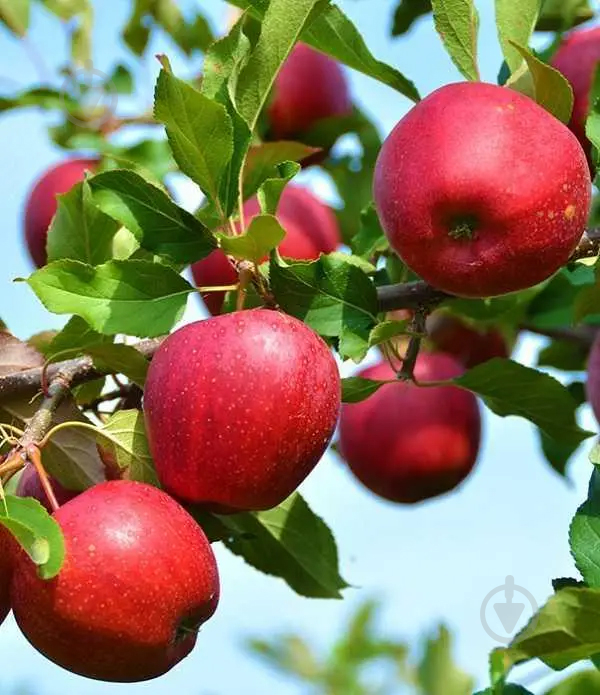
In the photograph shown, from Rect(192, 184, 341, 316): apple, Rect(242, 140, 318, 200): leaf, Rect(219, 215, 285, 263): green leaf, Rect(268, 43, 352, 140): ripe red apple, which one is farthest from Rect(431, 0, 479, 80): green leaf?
Rect(268, 43, 352, 140): ripe red apple

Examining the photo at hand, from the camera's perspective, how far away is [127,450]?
141 centimetres

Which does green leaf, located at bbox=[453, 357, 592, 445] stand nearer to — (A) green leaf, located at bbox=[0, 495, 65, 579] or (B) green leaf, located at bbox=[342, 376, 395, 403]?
(B) green leaf, located at bbox=[342, 376, 395, 403]

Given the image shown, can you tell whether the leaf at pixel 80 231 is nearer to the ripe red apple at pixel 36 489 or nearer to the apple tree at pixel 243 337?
the apple tree at pixel 243 337

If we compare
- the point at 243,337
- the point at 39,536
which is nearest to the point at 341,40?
the point at 243,337

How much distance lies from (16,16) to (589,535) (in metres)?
2.43

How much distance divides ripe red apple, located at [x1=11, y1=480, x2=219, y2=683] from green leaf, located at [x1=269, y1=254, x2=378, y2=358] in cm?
31

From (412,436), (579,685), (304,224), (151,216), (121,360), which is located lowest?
(412,436)

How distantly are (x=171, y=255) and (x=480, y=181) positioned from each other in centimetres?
37

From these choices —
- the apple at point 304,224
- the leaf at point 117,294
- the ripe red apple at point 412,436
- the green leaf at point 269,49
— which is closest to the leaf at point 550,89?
the green leaf at point 269,49

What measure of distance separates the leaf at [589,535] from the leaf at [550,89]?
1.32 feet

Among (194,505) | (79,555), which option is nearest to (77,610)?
(79,555)

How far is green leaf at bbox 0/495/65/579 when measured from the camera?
1.17 metres

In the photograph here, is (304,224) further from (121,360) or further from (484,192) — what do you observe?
(484,192)

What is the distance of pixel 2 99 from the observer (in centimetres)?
294
